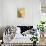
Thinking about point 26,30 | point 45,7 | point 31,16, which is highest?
point 45,7

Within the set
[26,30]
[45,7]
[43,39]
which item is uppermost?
[45,7]

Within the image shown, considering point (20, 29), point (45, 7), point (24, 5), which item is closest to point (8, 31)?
point (20, 29)

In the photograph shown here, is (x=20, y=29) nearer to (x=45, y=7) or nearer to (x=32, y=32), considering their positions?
(x=32, y=32)

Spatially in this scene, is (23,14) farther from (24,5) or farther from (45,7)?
(45,7)

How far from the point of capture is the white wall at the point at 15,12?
15.6 ft

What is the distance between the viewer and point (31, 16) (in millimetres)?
4785

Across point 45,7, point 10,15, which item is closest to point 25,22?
point 10,15

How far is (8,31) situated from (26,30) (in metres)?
0.63

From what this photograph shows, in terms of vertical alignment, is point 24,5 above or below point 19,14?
above

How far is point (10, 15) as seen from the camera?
4812 mm

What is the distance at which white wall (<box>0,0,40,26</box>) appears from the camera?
15.6ft

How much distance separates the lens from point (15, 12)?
480cm

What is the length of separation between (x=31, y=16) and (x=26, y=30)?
1.76ft

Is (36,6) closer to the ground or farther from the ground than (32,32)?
farther from the ground
